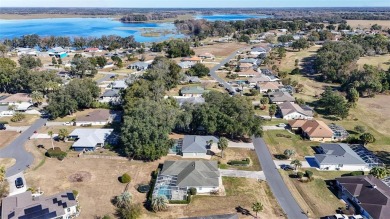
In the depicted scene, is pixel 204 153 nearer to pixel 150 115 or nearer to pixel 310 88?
pixel 150 115

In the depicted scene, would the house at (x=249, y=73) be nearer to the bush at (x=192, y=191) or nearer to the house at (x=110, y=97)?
the house at (x=110, y=97)

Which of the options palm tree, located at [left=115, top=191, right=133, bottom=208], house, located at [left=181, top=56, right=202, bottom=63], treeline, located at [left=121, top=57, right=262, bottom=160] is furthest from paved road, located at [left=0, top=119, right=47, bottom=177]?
house, located at [left=181, top=56, right=202, bottom=63]

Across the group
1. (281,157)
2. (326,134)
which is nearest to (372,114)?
(326,134)

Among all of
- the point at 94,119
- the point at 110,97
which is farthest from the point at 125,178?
the point at 110,97

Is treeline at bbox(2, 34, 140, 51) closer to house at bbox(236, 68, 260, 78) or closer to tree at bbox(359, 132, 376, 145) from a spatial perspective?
house at bbox(236, 68, 260, 78)

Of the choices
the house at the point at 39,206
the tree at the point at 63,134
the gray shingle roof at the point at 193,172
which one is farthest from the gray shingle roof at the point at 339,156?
the tree at the point at 63,134
